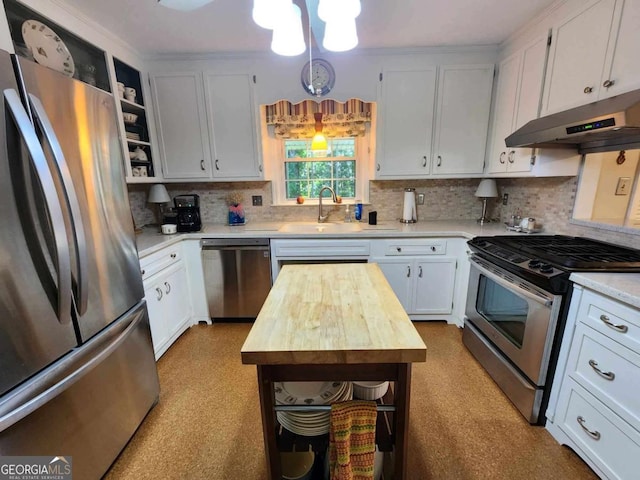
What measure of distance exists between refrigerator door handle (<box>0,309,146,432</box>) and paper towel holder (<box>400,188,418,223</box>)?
2.52 meters

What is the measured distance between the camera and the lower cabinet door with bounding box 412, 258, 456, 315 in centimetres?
251

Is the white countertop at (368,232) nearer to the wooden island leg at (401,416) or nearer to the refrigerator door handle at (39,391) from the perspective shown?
the refrigerator door handle at (39,391)

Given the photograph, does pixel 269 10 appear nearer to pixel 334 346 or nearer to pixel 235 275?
pixel 334 346

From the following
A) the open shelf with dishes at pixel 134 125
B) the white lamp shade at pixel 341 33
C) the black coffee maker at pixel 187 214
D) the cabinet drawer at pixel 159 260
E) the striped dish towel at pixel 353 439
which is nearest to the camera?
the striped dish towel at pixel 353 439

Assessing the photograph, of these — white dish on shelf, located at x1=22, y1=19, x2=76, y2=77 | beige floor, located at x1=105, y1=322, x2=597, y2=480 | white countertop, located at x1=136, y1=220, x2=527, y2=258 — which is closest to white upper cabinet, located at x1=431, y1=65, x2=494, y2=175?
white countertop, located at x1=136, y1=220, x2=527, y2=258

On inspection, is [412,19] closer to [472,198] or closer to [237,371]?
[472,198]

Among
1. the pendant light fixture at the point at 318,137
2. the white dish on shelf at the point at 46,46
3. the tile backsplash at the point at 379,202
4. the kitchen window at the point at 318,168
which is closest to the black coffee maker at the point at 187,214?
the tile backsplash at the point at 379,202

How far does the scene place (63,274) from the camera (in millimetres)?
996

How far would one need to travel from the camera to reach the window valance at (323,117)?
9.13 feet

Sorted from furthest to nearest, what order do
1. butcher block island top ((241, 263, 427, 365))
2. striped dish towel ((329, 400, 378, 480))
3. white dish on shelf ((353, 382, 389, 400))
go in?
white dish on shelf ((353, 382, 389, 400)) → striped dish towel ((329, 400, 378, 480)) → butcher block island top ((241, 263, 427, 365))

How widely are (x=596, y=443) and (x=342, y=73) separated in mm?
2924

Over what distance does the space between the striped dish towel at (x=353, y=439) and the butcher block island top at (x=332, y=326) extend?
0.25m

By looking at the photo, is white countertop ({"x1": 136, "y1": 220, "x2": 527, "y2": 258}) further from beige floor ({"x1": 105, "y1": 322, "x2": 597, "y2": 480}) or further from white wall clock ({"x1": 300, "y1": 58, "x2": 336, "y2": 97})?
white wall clock ({"x1": 300, "y1": 58, "x2": 336, "y2": 97})

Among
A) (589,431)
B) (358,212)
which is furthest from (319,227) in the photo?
(589,431)
